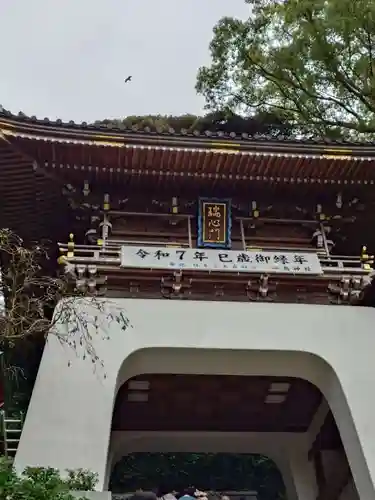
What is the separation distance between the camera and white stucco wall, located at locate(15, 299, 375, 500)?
6.69 m

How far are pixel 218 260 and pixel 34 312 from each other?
106 inches

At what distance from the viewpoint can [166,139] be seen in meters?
7.86

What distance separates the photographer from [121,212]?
8.73 metres

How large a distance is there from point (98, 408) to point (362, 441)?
3161 millimetres

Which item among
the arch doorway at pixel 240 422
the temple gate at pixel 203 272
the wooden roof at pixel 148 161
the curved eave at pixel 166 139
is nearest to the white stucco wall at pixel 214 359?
the temple gate at pixel 203 272

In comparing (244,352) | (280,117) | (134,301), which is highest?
(280,117)

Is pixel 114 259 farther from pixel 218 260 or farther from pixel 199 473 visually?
pixel 199 473

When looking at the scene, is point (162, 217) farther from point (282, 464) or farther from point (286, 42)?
point (286, 42)

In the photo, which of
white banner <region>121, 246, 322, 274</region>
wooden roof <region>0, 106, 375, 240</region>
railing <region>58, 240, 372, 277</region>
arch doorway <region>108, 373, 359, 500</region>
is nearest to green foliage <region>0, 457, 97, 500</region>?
railing <region>58, 240, 372, 277</region>

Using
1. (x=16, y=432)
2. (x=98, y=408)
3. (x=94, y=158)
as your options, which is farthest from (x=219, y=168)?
(x=16, y=432)

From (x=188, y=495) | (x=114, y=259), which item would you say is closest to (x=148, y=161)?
(x=114, y=259)

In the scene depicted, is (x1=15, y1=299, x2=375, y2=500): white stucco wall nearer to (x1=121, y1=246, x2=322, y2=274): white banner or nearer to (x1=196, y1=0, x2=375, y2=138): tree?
(x1=121, y1=246, x2=322, y2=274): white banner

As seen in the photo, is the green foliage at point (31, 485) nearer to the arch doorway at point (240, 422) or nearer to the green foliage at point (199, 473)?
the arch doorway at point (240, 422)

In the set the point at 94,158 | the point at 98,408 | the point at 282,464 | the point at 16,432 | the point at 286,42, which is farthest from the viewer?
the point at 286,42
